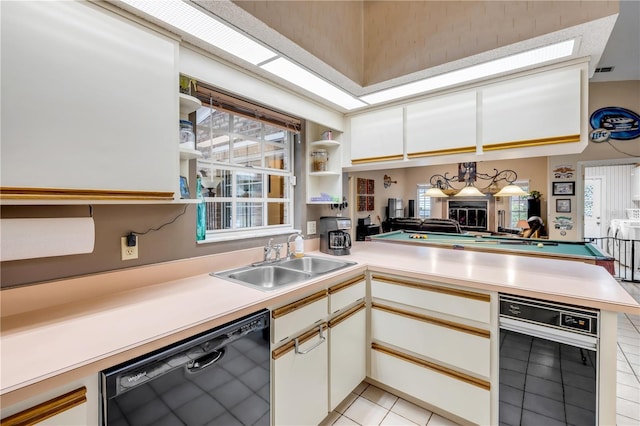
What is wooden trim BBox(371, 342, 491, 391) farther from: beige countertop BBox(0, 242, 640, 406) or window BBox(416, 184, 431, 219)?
window BBox(416, 184, 431, 219)

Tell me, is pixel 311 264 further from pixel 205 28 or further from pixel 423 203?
pixel 423 203

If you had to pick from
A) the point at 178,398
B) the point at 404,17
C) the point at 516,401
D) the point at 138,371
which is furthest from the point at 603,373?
the point at 404,17

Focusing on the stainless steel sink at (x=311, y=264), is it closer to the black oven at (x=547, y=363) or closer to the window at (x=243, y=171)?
the window at (x=243, y=171)

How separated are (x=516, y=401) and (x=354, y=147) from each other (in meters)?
2.03

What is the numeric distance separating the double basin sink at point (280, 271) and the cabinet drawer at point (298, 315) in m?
0.16

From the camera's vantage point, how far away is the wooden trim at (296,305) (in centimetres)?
128

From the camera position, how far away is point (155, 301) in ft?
3.98

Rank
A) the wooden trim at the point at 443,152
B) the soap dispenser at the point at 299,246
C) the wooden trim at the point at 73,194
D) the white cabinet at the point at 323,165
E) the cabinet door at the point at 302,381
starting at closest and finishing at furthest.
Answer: the wooden trim at the point at 73,194
the cabinet door at the point at 302,381
the wooden trim at the point at 443,152
the soap dispenser at the point at 299,246
the white cabinet at the point at 323,165

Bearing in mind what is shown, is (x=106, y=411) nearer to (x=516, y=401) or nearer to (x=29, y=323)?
(x=29, y=323)

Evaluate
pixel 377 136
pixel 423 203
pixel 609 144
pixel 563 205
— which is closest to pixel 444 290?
pixel 377 136

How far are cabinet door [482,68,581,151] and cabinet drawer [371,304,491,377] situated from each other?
1216 millimetres

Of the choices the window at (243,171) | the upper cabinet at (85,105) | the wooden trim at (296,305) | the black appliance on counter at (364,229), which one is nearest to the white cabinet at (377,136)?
the window at (243,171)

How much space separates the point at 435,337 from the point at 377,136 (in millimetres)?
1597

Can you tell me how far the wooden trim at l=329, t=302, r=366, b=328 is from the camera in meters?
1.61
